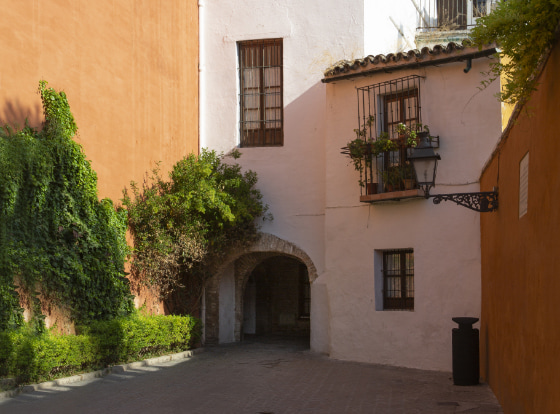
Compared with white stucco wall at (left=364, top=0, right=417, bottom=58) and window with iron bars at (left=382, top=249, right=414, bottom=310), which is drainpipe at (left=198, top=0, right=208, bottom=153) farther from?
window with iron bars at (left=382, top=249, right=414, bottom=310)

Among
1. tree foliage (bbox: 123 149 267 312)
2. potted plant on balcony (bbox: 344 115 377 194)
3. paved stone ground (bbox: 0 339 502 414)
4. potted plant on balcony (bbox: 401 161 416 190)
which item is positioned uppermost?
potted plant on balcony (bbox: 344 115 377 194)

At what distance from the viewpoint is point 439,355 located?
12.7 m

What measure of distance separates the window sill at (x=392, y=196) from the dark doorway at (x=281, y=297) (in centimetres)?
613

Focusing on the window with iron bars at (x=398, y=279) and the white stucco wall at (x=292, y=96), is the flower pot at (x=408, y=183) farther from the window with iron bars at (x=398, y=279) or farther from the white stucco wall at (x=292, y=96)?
the white stucco wall at (x=292, y=96)

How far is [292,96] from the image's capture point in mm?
15742

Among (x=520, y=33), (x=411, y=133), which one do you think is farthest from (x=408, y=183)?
(x=520, y=33)

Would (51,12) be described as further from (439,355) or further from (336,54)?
(439,355)

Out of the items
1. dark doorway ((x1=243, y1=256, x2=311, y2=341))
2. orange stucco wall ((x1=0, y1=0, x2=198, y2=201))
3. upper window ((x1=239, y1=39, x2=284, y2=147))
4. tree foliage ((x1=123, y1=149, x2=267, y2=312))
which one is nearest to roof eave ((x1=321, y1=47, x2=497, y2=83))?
upper window ((x1=239, y1=39, x2=284, y2=147))

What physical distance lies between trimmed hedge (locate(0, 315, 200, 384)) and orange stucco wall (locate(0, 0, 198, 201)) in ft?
7.99

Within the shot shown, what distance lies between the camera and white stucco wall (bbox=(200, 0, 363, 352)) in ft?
50.3

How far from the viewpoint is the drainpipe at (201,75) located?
16281 mm

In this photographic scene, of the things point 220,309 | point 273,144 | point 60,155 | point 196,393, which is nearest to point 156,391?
point 196,393

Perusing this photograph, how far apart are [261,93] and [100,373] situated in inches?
292

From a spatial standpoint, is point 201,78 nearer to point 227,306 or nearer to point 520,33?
point 227,306
